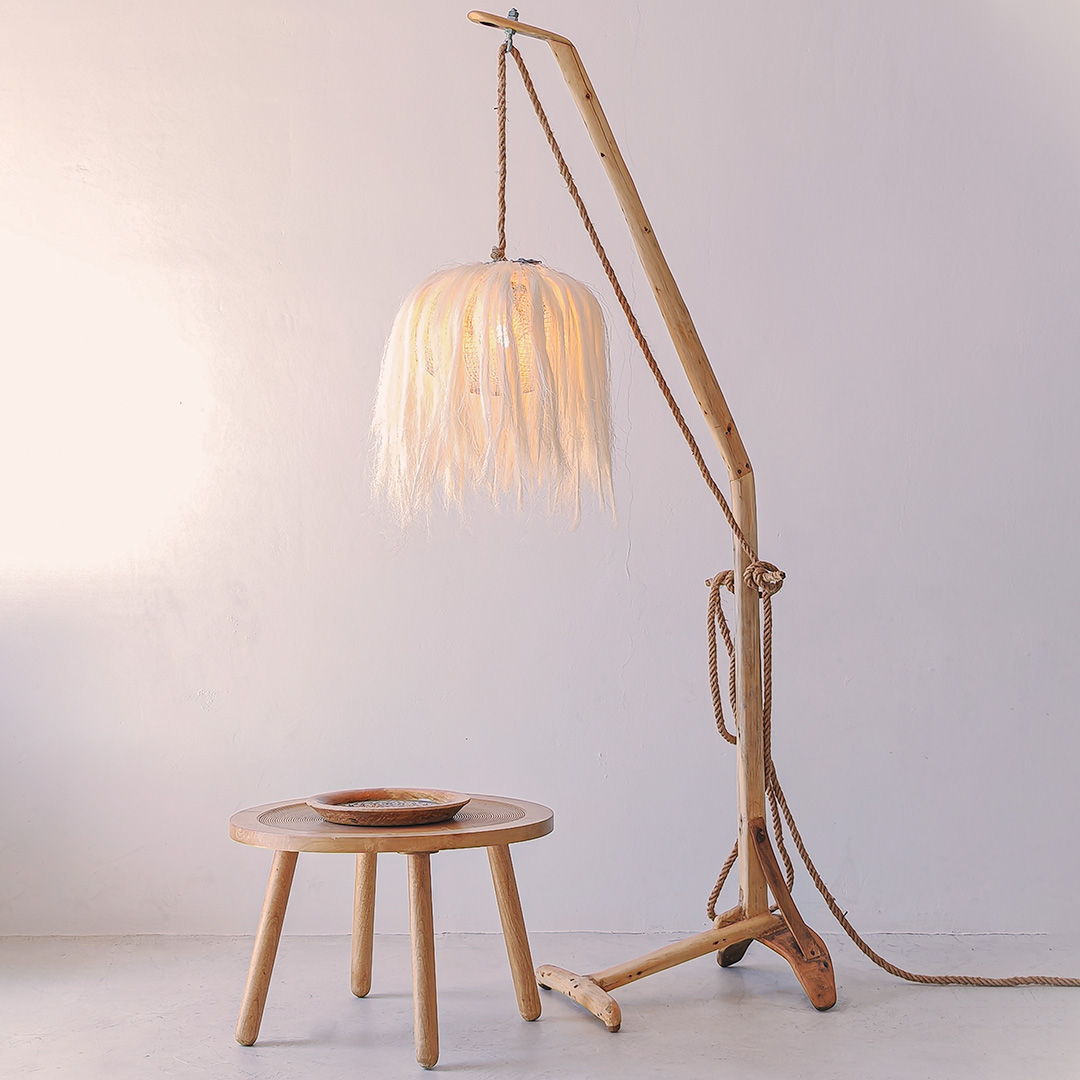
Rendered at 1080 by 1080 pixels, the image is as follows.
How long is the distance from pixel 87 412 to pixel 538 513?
1540 mm

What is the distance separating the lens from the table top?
235 cm

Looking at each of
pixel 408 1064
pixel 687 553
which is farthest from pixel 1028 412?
pixel 408 1064

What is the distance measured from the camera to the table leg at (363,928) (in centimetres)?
290

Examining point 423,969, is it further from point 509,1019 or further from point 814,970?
point 814,970

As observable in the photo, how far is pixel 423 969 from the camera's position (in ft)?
8.01

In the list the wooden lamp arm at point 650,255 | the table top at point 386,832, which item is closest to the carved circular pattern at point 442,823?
the table top at point 386,832

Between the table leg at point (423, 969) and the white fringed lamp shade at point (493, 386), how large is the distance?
2.67ft

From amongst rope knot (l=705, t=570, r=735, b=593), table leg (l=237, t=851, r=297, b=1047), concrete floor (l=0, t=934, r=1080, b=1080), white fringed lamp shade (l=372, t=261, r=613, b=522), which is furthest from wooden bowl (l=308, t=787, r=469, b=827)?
rope knot (l=705, t=570, r=735, b=593)

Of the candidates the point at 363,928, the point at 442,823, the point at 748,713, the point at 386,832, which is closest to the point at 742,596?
the point at 748,713

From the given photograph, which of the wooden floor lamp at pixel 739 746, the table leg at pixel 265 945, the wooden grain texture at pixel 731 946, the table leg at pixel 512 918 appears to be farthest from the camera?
the wooden grain texture at pixel 731 946

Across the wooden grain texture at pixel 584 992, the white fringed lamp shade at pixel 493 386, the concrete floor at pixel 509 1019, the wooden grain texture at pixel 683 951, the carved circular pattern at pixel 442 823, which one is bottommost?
the concrete floor at pixel 509 1019

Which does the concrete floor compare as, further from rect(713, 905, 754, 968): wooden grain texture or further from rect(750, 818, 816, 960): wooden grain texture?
rect(750, 818, 816, 960): wooden grain texture

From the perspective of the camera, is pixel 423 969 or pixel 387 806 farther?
pixel 387 806

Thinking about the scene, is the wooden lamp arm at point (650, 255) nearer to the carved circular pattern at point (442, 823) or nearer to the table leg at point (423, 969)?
the carved circular pattern at point (442, 823)
